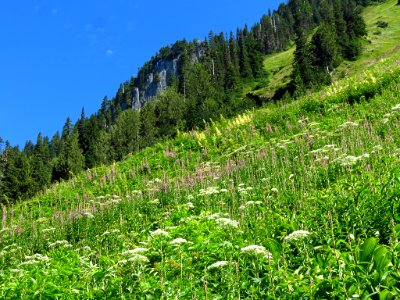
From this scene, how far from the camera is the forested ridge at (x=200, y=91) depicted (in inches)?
2260

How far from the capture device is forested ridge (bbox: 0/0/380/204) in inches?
2260

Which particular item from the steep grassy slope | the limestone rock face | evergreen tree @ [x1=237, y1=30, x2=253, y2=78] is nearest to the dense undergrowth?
the steep grassy slope

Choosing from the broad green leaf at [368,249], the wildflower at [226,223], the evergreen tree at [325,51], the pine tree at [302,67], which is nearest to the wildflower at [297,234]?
the broad green leaf at [368,249]

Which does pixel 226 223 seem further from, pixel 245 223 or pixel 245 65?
pixel 245 65

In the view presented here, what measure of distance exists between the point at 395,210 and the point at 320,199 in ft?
4.36

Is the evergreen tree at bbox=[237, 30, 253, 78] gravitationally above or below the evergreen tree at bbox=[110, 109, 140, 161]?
above

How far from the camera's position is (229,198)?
28.1 ft

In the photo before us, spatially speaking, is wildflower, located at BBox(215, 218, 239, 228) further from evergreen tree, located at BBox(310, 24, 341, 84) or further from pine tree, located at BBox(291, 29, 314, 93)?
evergreen tree, located at BBox(310, 24, 341, 84)

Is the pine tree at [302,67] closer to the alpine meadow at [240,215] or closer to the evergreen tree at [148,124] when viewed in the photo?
the alpine meadow at [240,215]

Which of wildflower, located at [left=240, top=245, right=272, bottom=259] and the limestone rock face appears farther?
the limestone rock face

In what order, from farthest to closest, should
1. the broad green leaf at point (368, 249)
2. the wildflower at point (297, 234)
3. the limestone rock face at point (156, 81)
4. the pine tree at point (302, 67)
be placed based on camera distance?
the limestone rock face at point (156, 81) → the pine tree at point (302, 67) → the wildflower at point (297, 234) → the broad green leaf at point (368, 249)

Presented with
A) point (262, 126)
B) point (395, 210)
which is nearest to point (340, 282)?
point (395, 210)

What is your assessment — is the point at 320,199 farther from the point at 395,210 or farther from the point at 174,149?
the point at 174,149

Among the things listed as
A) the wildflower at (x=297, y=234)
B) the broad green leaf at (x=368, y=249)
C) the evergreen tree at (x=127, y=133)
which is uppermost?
the evergreen tree at (x=127, y=133)
